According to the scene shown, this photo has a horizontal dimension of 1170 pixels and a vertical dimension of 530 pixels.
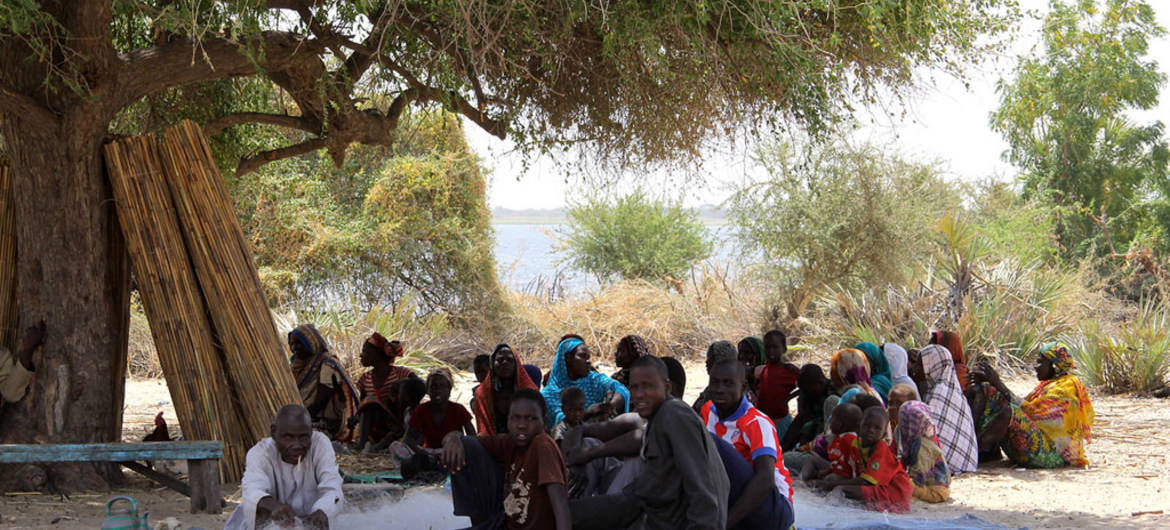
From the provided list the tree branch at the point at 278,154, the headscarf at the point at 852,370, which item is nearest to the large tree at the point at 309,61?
the tree branch at the point at 278,154

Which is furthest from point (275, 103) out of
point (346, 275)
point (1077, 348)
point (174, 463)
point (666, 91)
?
point (1077, 348)

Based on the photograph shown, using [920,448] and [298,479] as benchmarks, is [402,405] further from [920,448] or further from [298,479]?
[920,448]

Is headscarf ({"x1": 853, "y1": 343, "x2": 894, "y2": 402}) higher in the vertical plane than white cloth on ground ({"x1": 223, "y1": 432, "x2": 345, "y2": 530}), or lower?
higher

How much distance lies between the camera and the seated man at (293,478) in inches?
182

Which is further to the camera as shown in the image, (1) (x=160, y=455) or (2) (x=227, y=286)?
(2) (x=227, y=286)

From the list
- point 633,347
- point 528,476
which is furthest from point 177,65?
point 528,476

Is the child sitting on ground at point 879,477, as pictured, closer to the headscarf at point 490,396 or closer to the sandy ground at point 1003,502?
the sandy ground at point 1003,502

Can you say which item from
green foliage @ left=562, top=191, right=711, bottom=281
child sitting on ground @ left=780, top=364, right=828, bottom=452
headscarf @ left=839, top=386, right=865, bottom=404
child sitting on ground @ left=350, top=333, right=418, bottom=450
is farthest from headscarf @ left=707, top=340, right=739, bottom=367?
green foliage @ left=562, top=191, right=711, bottom=281

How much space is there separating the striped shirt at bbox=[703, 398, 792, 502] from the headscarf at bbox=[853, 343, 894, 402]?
2.98 meters

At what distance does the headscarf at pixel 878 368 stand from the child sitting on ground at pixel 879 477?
1.47 meters

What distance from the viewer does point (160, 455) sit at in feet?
18.6

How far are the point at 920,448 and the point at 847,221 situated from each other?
1030 cm

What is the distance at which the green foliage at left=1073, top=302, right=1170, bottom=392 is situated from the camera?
34.1 feet

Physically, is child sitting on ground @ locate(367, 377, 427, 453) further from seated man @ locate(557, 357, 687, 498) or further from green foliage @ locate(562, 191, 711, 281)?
green foliage @ locate(562, 191, 711, 281)
